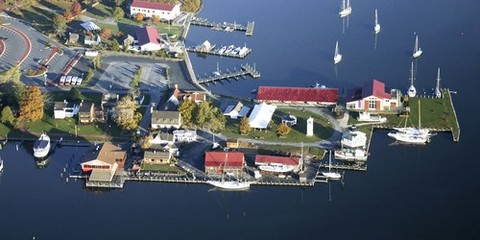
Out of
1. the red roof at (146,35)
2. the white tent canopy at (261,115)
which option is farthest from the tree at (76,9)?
the white tent canopy at (261,115)

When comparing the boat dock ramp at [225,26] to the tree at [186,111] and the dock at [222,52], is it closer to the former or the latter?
the dock at [222,52]

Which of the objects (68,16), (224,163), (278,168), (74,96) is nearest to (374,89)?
(278,168)

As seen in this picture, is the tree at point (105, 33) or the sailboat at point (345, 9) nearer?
the tree at point (105, 33)

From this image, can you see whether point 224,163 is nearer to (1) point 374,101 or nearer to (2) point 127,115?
(2) point 127,115

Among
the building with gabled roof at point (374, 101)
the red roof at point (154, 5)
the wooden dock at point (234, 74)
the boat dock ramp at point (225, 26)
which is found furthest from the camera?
the red roof at point (154, 5)

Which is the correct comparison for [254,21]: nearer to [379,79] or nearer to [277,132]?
[379,79]

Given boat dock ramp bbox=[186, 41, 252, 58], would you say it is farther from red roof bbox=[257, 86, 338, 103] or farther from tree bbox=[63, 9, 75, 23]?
tree bbox=[63, 9, 75, 23]

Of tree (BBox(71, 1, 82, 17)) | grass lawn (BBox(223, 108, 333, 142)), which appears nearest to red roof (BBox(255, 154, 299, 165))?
grass lawn (BBox(223, 108, 333, 142))

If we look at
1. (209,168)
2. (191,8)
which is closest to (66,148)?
(209,168)
